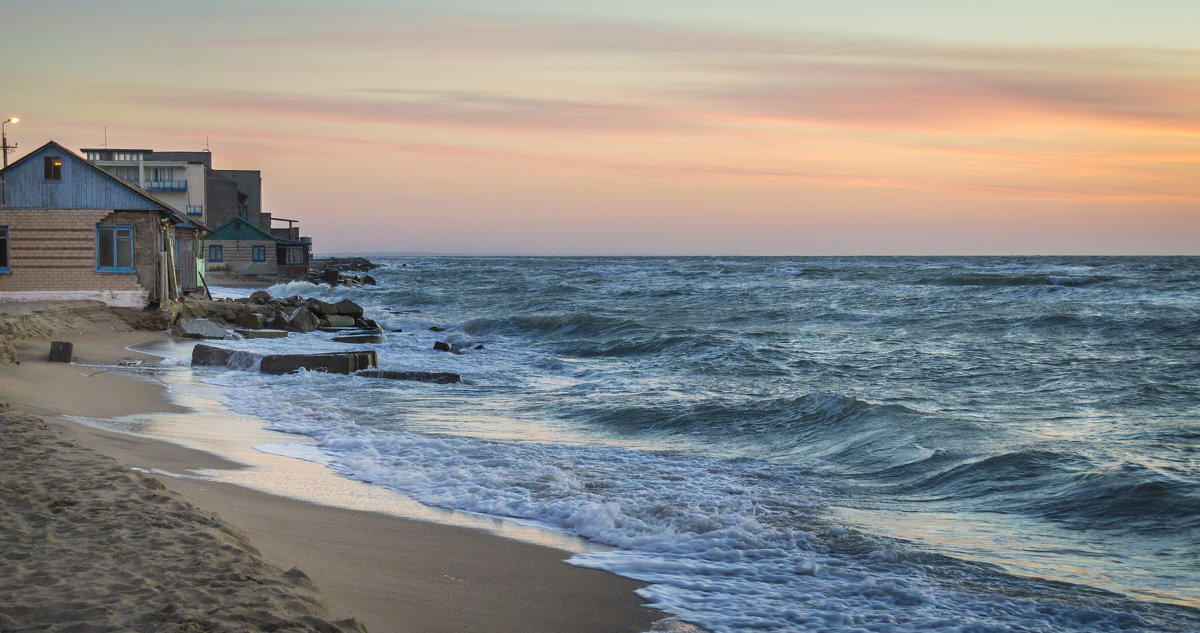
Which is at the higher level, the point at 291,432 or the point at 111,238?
the point at 111,238

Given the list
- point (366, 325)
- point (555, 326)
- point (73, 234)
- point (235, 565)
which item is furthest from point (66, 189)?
point (235, 565)

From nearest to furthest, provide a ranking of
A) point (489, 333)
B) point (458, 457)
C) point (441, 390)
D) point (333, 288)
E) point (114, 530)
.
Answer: point (114, 530), point (458, 457), point (441, 390), point (489, 333), point (333, 288)

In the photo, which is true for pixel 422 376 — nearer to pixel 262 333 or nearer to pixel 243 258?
pixel 262 333

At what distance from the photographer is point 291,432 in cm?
1011

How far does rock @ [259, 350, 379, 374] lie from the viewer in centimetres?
1514

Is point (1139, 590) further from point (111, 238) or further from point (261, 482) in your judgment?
point (111, 238)

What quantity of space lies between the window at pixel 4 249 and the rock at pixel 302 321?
248 inches

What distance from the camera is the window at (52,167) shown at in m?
20.3

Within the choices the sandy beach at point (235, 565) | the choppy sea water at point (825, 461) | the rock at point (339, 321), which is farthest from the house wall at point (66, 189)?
the sandy beach at point (235, 565)

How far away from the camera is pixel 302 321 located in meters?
23.4

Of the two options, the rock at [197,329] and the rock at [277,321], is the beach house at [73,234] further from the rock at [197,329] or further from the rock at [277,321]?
the rock at [277,321]

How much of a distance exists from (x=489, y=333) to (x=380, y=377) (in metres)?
11.9

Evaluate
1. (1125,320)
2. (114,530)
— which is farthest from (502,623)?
(1125,320)

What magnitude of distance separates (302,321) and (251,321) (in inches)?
48.5
